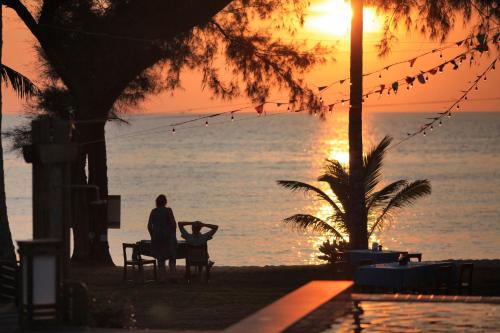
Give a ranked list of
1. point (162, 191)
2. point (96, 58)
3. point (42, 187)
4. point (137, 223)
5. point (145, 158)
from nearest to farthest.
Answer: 1. point (42, 187)
2. point (96, 58)
3. point (137, 223)
4. point (162, 191)
5. point (145, 158)

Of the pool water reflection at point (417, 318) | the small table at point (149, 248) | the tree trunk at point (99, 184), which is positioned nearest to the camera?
the pool water reflection at point (417, 318)

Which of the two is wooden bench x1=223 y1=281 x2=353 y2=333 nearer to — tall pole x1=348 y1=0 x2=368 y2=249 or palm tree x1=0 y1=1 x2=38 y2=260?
palm tree x1=0 y1=1 x2=38 y2=260

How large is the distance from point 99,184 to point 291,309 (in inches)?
641

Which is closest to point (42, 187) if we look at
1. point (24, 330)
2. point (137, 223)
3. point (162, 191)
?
point (24, 330)

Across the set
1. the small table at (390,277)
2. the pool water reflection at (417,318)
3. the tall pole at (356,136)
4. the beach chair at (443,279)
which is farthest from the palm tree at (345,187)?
the pool water reflection at (417,318)

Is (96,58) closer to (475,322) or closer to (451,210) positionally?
(475,322)

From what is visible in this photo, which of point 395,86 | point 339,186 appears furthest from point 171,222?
point 339,186

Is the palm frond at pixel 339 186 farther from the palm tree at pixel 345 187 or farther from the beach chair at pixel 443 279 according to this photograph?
the beach chair at pixel 443 279

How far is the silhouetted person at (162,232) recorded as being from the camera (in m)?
20.3

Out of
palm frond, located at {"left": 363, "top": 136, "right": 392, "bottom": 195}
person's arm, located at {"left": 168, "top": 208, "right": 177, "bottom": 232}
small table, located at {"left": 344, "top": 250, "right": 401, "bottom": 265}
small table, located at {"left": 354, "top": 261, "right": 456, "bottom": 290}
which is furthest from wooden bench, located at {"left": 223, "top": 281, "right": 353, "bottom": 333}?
palm frond, located at {"left": 363, "top": 136, "right": 392, "bottom": 195}

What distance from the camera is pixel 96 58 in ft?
88.0

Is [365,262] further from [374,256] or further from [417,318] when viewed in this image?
[417,318]

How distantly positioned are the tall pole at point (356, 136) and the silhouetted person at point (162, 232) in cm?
508

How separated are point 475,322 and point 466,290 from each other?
265 inches
